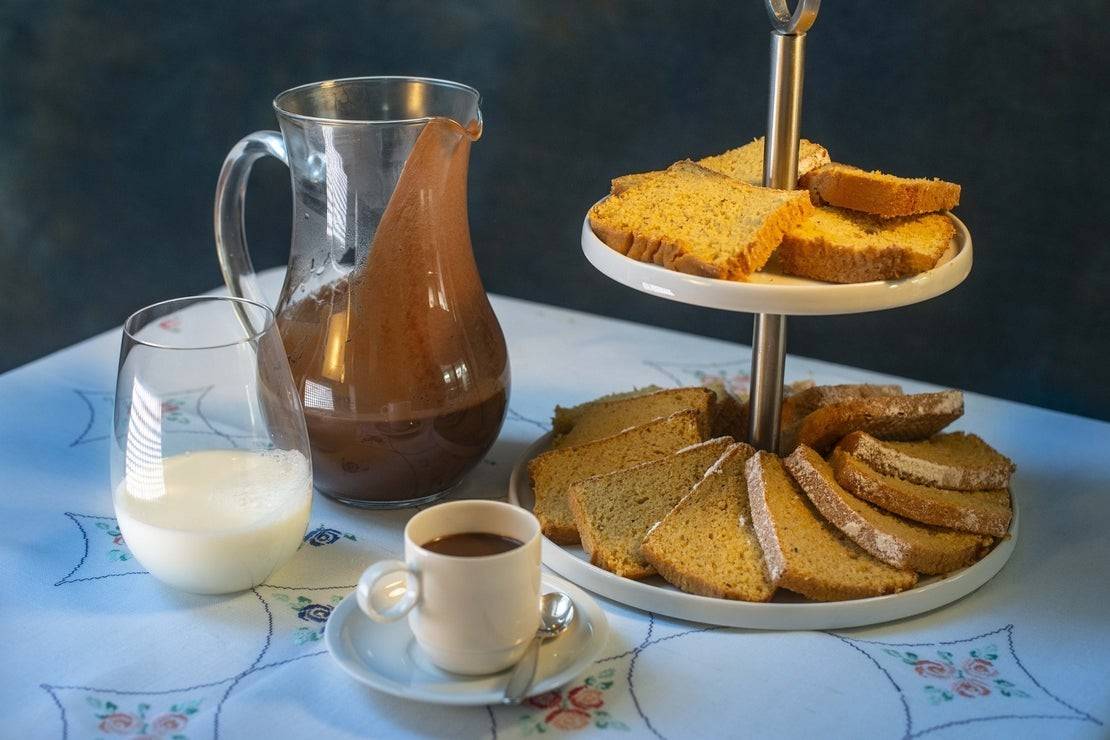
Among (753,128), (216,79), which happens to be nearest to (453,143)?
(753,128)

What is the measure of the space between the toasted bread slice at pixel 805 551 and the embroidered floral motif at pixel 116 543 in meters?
0.55

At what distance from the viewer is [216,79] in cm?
267

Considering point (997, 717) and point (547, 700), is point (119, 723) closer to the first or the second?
point (547, 700)

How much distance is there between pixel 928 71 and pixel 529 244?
868 millimetres

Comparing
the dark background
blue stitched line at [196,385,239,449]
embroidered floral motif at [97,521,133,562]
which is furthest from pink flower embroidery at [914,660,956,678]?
the dark background

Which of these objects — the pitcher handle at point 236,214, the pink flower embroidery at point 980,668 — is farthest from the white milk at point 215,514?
the pink flower embroidery at point 980,668

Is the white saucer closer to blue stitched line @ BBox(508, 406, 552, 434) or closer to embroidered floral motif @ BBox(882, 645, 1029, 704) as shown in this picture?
embroidered floral motif @ BBox(882, 645, 1029, 704)

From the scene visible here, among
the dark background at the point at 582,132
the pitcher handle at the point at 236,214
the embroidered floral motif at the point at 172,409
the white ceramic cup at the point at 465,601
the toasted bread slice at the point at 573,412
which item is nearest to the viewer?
the white ceramic cup at the point at 465,601

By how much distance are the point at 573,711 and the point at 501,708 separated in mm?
51

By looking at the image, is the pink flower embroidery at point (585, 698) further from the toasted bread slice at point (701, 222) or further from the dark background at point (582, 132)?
the dark background at point (582, 132)

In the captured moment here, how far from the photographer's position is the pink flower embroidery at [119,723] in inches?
32.8

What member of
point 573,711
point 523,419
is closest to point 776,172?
point 523,419

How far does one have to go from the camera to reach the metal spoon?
835 mm

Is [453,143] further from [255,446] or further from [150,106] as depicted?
[150,106]
